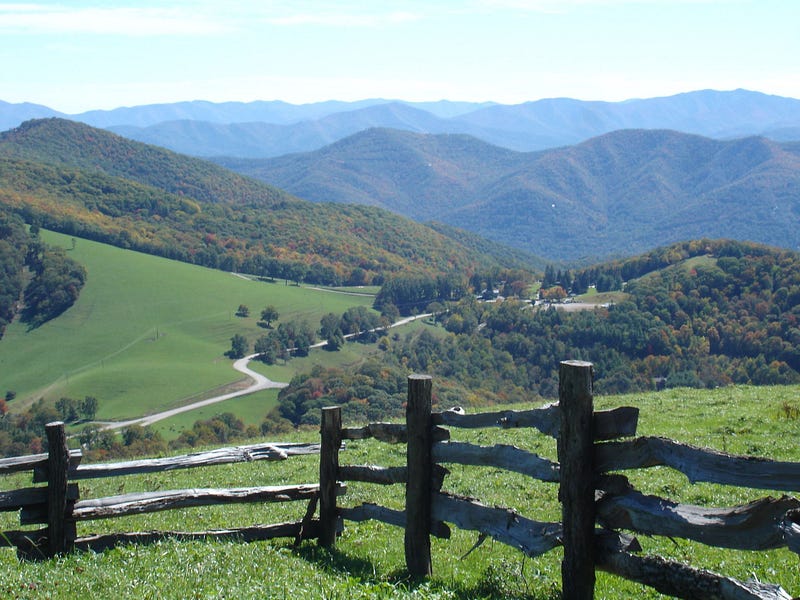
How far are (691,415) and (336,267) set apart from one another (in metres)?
178

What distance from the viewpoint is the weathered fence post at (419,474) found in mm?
8734

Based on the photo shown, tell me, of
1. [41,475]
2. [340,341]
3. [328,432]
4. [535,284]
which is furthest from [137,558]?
[535,284]

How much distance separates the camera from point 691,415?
19.6 metres

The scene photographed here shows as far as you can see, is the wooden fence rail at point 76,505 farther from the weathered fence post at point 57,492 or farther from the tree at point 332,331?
the tree at point 332,331

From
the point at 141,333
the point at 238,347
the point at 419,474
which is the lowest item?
the point at 238,347

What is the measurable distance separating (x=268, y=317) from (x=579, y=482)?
443ft

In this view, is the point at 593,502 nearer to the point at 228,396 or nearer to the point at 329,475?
the point at 329,475

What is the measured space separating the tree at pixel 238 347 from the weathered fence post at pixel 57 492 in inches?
4545

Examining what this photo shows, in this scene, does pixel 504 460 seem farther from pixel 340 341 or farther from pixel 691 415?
pixel 340 341

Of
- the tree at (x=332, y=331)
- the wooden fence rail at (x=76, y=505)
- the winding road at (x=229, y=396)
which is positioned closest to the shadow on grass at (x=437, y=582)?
the wooden fence rail at (x=76, y=505)

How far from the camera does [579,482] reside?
7070 mm

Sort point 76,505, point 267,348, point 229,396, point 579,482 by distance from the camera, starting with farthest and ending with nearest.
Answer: point 267,348
point 229,396
point 76,505
point 579,482

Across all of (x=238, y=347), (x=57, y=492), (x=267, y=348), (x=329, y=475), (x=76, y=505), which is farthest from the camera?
(x=267, y=348)

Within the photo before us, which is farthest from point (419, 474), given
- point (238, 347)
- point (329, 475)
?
point (238, 347)
